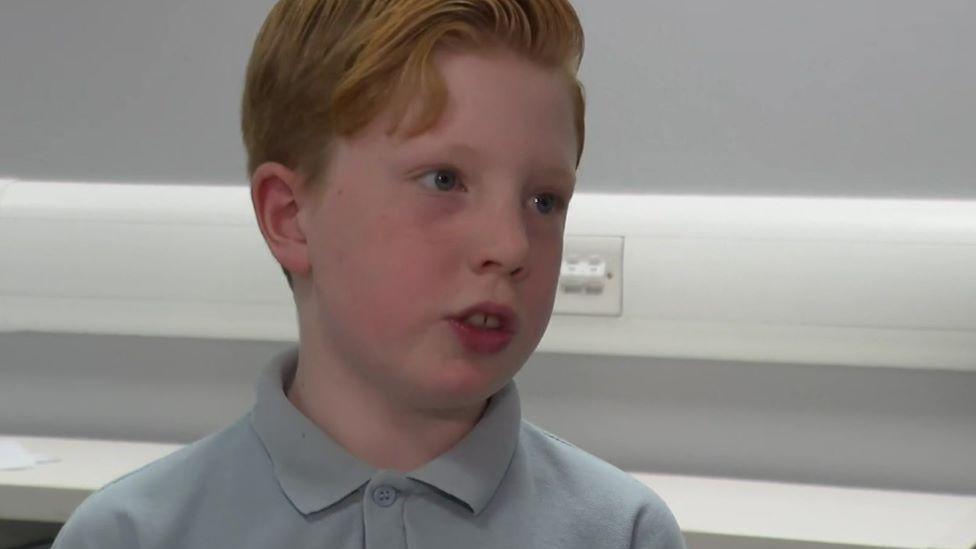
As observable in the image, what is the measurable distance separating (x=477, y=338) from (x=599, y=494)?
185 millimetres

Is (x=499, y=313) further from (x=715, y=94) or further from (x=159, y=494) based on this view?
(x=715, y=94)

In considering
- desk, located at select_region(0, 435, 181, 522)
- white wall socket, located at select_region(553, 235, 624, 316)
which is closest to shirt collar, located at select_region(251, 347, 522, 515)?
desk, located at select_region(0, 435, 181, 522)

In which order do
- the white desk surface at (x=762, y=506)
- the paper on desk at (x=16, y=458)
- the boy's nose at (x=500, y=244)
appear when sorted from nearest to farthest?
the boy's nose at (x=500, y=244)
the white desk surface at (x=762, y=506)
the paper on desk at (x=16, y=458)

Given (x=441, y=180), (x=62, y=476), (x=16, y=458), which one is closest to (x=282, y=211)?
(x=441, y=180)

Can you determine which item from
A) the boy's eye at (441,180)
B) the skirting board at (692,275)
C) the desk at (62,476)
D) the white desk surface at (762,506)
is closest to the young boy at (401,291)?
the boy's eye at (441,180)

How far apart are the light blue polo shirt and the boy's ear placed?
0.09 metres

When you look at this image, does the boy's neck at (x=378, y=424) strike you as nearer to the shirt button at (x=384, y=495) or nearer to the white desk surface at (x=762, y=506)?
the shirt button at (x=384, y=495)

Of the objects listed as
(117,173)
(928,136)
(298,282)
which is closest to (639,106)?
(928,136)

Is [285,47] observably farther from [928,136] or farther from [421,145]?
[928,136]

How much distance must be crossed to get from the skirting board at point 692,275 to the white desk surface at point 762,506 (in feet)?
0.56

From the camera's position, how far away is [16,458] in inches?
67.6

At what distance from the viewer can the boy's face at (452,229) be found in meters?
0.80

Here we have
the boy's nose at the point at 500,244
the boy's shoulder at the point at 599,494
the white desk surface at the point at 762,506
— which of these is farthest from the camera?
the white desk surface at the point at 762,506

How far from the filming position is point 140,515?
85 cm
